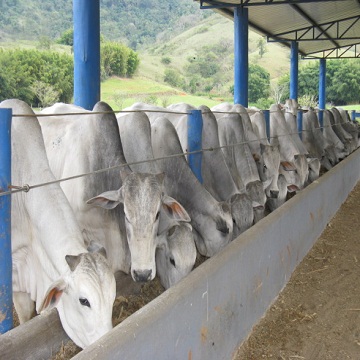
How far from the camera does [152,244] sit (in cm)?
334

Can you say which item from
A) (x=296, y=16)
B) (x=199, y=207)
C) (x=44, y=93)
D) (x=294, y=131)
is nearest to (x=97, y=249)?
(x=199, y=207)

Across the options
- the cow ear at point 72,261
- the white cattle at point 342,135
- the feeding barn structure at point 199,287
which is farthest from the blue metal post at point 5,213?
the white cattle at point 342,135

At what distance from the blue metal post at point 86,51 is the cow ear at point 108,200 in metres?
3.12

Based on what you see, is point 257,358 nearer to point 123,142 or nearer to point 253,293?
point 253,293

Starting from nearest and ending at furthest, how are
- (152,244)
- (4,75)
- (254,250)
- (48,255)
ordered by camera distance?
(48,255) → (152,244) → (254,250) → (4,75)

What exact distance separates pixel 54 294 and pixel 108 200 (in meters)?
1.12

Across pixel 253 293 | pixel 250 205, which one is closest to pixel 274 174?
pixel 250 205

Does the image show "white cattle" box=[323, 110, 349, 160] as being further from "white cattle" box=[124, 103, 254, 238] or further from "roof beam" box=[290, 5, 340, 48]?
"white cattle" box=[124, 103, 254, 238]

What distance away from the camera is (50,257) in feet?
8.72

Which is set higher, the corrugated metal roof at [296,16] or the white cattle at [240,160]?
the corrugated metal roof at [296,16]

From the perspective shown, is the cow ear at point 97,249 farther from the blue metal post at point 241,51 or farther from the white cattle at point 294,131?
the blue metal post at point 241,51

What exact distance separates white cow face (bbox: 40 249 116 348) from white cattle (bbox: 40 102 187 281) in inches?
31.7

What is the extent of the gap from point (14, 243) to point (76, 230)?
582mm

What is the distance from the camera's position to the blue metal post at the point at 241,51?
12.1 m
